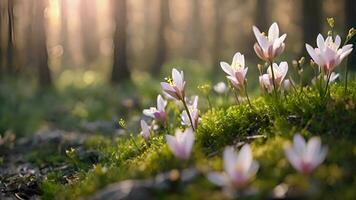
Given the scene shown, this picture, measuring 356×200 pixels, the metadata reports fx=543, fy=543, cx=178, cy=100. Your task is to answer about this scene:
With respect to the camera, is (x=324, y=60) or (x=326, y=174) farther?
(x=324, y=60)

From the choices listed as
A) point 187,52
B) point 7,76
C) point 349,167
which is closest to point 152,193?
point 349,167

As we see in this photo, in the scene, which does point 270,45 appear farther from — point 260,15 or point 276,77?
point 260,15

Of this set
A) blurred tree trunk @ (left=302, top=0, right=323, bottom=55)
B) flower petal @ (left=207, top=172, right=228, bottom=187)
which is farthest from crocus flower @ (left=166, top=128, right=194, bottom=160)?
blurred tree trunk @ (left=302, top=0, right=323, bottom=55)

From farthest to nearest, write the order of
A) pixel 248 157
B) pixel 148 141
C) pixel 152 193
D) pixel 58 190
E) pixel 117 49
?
1. pixel 117 49
2. pixel 148 141
3. pixel 58 190
4. pixel 152 193
5. pixel 248 157

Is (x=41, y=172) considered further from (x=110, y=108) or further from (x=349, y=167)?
(x=110, y=108)

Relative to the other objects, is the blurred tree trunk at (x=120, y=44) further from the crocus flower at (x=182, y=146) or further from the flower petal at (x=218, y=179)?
the flower petal at (x=218, y=179)

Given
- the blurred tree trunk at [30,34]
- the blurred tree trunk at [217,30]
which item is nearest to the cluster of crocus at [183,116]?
the blurred tree trunk at [30,34]
